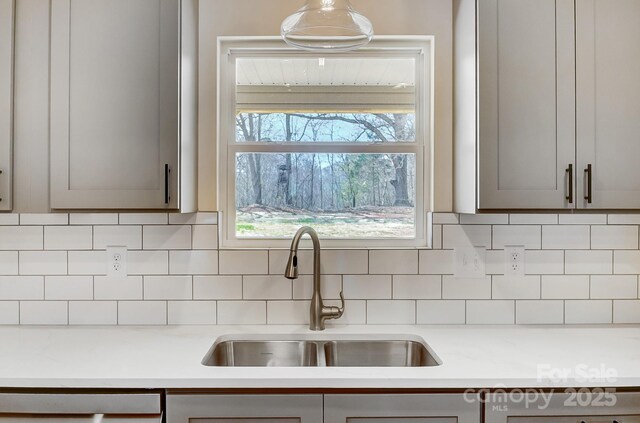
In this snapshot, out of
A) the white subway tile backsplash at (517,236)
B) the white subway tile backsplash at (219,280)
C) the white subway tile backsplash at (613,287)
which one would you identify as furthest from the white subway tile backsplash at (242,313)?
the white subway tile backsplash at (613,287)

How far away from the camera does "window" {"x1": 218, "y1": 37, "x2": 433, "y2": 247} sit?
1.89 meters

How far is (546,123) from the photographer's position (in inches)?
59.6

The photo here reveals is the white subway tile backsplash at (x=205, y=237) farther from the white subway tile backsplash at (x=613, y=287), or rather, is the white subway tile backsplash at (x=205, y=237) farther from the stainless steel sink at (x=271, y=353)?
the white subway tile backsplash at (x=613, y=287)

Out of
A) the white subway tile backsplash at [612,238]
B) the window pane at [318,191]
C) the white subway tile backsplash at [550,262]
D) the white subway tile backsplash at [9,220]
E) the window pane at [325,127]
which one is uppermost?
the window pane at [325,127]

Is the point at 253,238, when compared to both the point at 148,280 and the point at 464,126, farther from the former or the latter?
the point at 464,126

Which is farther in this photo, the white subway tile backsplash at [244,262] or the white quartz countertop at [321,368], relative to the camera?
the white subway tile backsplash at [244,262]

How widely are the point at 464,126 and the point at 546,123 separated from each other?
281 millimetres

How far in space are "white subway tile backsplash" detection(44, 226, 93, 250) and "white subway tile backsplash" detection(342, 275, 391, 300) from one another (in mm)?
1079

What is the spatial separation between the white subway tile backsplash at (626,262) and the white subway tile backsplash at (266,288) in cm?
137

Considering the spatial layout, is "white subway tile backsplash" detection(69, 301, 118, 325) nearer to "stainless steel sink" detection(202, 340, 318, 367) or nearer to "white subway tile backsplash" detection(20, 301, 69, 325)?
"white subway tile backsplash" detection(20, 301, 69, 325)

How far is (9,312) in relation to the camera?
5.81 feet

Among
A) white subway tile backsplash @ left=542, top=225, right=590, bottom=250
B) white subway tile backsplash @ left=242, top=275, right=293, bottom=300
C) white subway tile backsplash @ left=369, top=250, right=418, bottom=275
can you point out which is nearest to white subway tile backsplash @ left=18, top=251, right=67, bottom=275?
white subway tile backsplash @ left=242, top=275, right=293, bottom=300

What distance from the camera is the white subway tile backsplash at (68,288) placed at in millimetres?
1778

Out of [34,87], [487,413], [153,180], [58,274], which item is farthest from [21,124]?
[487,413]
